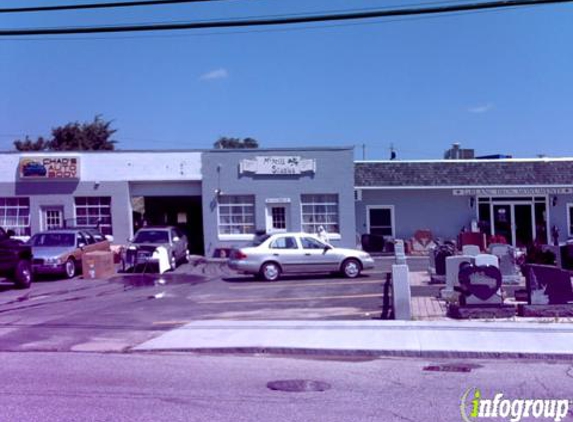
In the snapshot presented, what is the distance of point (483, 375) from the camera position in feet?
31.5

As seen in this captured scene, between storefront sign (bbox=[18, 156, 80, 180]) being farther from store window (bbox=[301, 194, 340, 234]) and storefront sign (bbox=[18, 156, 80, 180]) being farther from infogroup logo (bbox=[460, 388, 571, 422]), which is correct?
infogroup logo (bbox=[460, 388, 571, 422])

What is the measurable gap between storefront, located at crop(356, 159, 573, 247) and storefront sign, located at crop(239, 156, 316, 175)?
10.4ft

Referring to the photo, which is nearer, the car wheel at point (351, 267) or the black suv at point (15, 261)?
the black suv at point (15, 261)

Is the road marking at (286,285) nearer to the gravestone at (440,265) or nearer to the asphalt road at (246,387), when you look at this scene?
the gravestone at (440,265)

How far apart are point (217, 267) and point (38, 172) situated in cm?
937

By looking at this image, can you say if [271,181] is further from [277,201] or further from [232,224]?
[232,224]

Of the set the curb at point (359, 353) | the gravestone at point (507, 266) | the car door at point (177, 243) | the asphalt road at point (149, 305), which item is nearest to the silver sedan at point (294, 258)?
the asphalt road at point (149, 305)

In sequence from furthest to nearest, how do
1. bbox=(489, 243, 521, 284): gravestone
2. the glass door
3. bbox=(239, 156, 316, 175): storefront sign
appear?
the glass door < bbox=(239, 156, 316, 175): storefront sign < bbox=(489, 243, 521, 284): gravestone

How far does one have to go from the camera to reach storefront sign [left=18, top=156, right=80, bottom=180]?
3195cm

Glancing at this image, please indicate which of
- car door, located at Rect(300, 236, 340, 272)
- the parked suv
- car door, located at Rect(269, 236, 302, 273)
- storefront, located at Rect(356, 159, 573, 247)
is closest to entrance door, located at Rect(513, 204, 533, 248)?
storefront, located at Rect(356, 159, 573, 247)

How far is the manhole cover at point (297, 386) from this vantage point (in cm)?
884

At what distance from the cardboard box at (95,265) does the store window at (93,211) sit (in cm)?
656

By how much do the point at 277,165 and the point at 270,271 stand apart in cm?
988

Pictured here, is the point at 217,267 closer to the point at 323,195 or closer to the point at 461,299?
the point at 323,195
